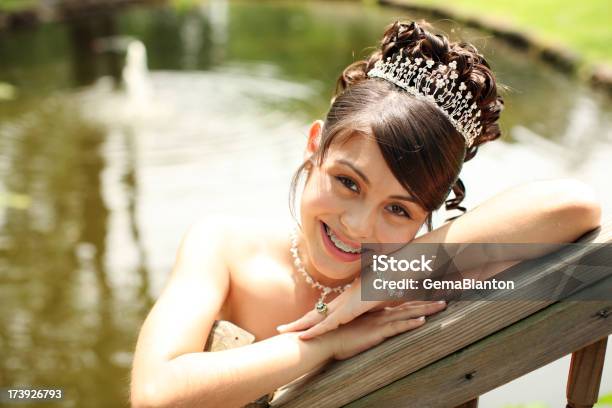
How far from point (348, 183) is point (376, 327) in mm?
408

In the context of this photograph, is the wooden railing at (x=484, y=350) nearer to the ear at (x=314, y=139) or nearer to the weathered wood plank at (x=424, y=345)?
the weathered wood plank at (x=424, y=345)

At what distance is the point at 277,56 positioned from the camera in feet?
49.0

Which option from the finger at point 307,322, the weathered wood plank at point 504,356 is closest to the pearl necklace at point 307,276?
the finger at point 307,322

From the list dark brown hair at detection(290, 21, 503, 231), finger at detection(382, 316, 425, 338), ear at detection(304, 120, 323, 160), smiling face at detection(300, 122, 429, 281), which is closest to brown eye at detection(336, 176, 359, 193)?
smiling face at detection(300, 122, 429, 281)

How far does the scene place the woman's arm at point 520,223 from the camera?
140 cm

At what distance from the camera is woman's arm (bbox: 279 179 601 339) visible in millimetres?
1403

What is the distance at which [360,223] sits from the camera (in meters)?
1.72

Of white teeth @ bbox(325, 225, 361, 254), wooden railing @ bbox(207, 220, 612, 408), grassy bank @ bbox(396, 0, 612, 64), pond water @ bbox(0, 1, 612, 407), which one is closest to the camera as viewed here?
wooden railing @ bbox(207, 220, 612, 408)

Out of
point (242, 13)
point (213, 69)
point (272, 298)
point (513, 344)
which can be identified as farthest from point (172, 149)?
point (242, 13)

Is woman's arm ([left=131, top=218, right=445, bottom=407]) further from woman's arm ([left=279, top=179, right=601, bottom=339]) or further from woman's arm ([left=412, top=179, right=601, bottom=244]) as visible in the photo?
woman's arm ([left=412, top=179, right=601, bottom=244])

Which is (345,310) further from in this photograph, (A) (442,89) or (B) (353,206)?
(A) (442,89)

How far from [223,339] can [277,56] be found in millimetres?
13620

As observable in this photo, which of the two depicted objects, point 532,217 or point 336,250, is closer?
point 532,217

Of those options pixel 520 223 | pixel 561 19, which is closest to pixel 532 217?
pixel 520 223
